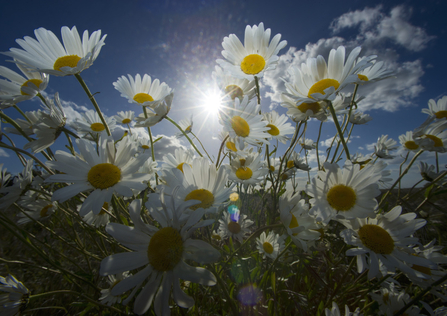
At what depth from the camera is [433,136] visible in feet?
4.71

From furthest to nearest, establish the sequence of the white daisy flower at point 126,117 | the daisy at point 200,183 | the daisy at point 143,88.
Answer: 1. the white daisy flower at point 126,117
2. the daisy at point 143,88
3. the daisy at point 200,183

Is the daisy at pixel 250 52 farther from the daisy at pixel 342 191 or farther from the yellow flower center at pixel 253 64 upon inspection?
the daisy at pixel 342 191

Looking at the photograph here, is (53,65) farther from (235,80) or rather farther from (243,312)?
(243,312)

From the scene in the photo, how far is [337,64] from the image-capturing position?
3.10ft

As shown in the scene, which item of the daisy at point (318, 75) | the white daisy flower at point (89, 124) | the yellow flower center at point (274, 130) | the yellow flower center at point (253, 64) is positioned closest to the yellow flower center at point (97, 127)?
the white daisy flower at point (89, 124)

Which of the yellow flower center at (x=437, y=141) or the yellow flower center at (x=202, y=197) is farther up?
the yellow flower center at (x=437, y=141)

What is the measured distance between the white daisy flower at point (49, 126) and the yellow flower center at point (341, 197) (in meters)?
1.39

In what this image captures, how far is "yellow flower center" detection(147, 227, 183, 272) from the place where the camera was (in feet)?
2.08

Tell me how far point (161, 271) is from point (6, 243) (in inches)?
115

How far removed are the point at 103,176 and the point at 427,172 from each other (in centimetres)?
257

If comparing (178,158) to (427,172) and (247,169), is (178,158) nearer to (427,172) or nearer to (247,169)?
(247,169)

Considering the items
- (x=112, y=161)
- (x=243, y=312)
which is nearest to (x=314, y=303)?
(x=243, y=312)

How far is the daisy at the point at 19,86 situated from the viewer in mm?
949

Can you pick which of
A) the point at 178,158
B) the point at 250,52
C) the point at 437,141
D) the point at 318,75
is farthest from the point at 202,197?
the point at 437,141
